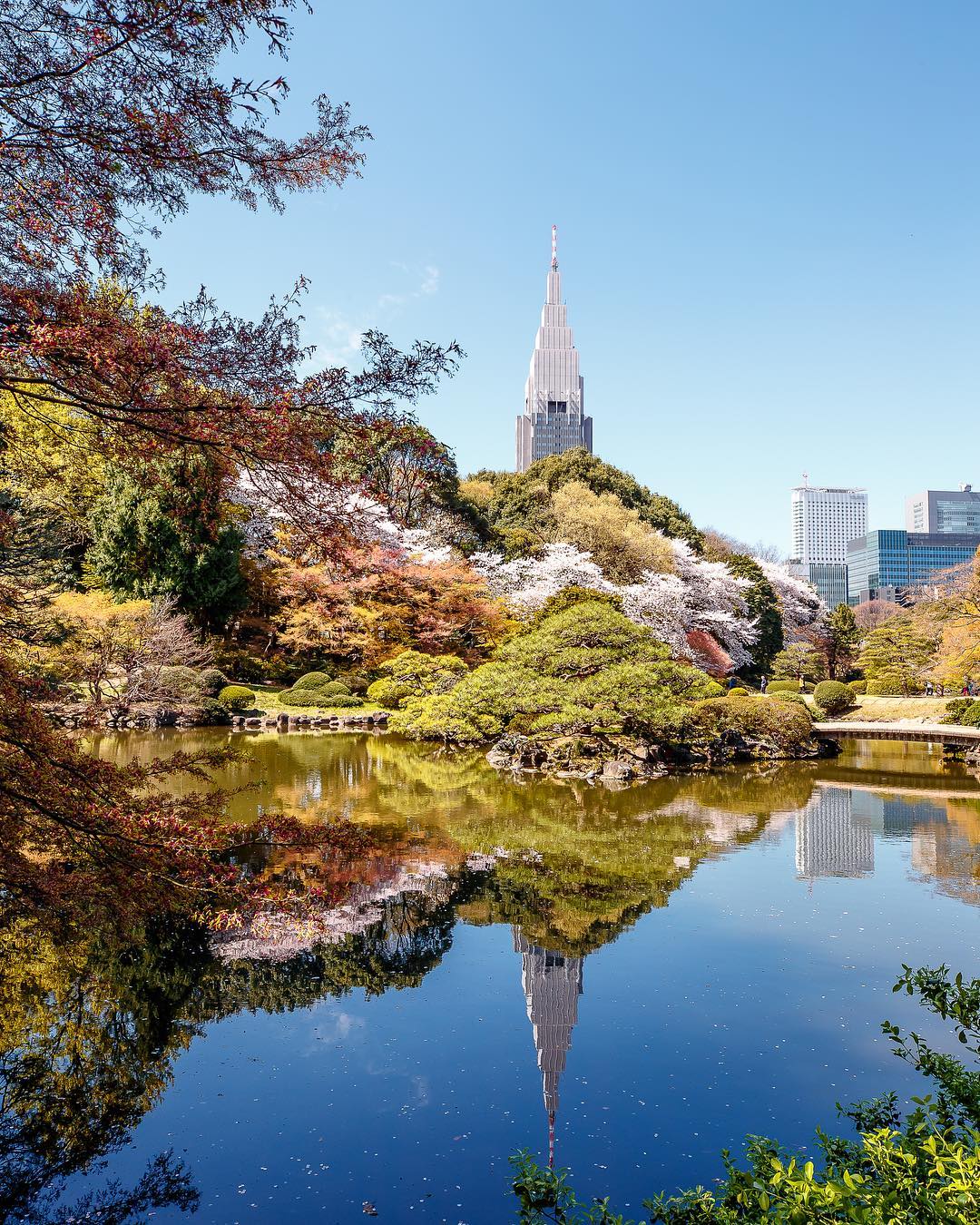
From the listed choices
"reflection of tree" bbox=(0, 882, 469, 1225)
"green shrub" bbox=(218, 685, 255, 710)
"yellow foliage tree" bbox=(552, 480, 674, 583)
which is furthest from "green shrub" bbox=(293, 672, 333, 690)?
"reflection of tree" bbox=(0, 882, 469, 1225)

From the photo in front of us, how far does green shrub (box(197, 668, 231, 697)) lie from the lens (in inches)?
637

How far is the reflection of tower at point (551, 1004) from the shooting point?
3234 mm

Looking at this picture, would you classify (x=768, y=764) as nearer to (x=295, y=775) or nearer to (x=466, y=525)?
(x=295, y=775)

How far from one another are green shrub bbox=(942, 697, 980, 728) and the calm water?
10.3 meters

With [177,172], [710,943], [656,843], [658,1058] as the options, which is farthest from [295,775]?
[177,172]

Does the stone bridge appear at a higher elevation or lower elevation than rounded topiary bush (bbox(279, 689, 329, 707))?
lower

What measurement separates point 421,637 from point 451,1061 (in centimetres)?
1507

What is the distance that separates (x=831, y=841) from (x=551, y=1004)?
14.6ft

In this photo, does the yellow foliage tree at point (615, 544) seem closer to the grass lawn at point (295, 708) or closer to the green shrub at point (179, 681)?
the grass lawn at point (295, 708)

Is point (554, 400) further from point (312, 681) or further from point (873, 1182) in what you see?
point (873, 1182)

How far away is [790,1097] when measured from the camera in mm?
3123

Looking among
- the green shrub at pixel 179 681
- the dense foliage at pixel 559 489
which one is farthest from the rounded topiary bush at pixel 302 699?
the dense foliage at pixel 559 489

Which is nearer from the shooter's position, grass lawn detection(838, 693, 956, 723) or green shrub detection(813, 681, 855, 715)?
grass lawn detection(838, 693, 956, 723)

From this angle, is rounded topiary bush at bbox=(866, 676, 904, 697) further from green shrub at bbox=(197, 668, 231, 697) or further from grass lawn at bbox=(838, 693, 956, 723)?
green shrub at bbox=(197, 668, 231, 697)
